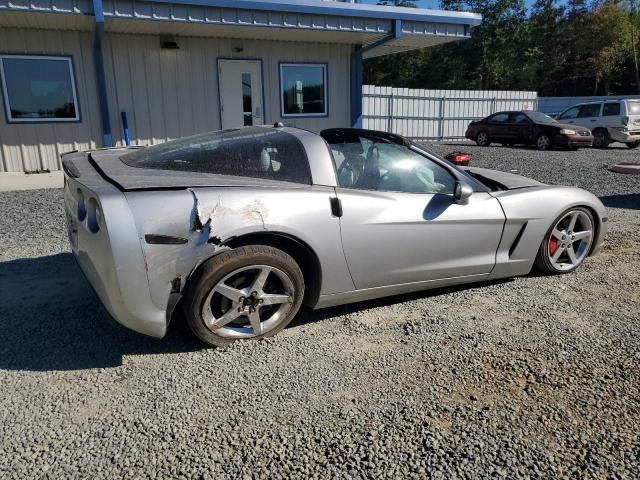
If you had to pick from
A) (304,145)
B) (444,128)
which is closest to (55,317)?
(304,145)

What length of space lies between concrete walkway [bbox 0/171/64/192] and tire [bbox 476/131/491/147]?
14028 millimetres

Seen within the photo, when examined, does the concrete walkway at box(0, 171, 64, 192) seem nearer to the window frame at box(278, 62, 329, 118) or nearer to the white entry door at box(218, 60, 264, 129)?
the white entry door at box(218, 60, 264, 129)

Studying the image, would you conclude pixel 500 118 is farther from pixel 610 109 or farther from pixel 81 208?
pixel 81 208

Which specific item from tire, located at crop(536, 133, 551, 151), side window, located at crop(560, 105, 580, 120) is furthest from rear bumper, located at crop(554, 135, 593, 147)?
side window, located at crop(560, 105, 580, 120)

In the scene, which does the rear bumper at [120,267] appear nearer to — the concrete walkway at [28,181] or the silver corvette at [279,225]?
the silver corvette at [279,225]

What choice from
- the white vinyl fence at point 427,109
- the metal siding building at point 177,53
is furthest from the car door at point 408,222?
the white vinyl fence at point 427,109

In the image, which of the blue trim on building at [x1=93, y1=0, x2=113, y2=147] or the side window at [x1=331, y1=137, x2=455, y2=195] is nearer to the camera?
the side window at [x1=331, y1=137, x2=455, y2=195]

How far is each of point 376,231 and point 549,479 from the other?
5.76 ft

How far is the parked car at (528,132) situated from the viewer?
1585 cm

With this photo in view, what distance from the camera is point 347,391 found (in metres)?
2.63

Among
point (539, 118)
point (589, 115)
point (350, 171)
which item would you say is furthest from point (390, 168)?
point (589, 115)

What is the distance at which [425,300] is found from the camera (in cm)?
387

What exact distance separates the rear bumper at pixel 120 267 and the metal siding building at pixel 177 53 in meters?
6.50

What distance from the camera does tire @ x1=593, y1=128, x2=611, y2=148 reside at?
17.2 meters
